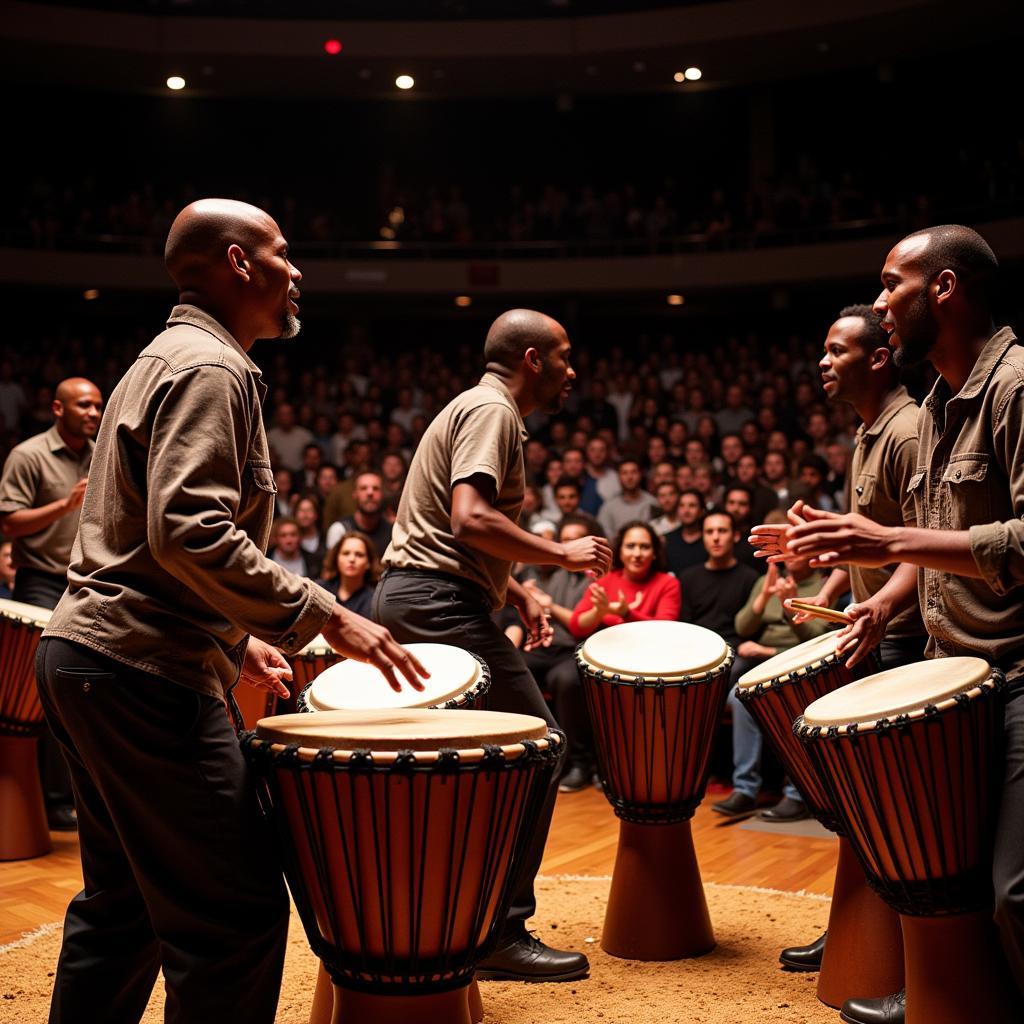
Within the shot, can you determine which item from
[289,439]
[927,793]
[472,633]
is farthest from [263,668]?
[289,439]

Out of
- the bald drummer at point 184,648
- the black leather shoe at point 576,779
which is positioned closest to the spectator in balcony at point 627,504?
the black leather shoe at point 576,779

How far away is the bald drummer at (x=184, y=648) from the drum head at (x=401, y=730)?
10 centimetres

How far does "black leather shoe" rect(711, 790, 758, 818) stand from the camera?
4.98 metres

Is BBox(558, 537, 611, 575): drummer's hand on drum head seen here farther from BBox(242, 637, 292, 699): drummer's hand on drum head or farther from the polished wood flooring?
the polished wood flooring

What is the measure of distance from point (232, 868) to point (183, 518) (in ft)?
1.90

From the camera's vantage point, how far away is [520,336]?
10.4ft

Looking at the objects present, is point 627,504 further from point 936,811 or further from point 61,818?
point 936,811

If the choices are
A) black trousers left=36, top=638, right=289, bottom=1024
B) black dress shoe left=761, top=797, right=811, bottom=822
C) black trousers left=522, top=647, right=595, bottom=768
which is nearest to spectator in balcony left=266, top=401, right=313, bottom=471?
black trousers left=522, top=647, right=595, bottom=768

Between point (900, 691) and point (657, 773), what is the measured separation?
112 centimetres

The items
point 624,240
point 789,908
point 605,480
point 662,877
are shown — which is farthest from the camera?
point 624,240

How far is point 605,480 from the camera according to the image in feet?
27.9

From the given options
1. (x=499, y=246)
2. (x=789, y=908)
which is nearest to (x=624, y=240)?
(x=499, y=246)

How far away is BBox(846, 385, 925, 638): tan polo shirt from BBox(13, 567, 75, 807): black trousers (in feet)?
10.1

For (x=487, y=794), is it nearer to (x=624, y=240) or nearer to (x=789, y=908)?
(x=789, y=908)
